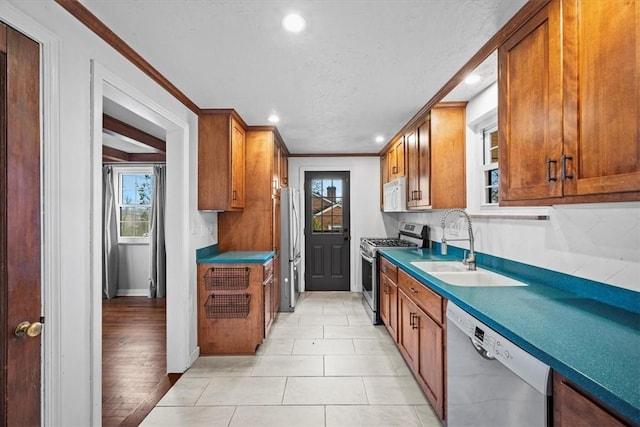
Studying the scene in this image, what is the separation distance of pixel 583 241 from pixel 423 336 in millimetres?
1139

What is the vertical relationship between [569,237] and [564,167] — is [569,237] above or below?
below

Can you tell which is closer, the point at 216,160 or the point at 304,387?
the point at 304,387

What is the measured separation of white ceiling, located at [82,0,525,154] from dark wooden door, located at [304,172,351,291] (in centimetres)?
248

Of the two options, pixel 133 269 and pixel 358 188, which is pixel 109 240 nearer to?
pixel 133 269

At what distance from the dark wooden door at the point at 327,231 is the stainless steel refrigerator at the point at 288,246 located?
1.08 metres

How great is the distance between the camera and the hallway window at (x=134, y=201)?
5355 mm

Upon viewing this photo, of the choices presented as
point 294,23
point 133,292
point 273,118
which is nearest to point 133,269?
point 133,292

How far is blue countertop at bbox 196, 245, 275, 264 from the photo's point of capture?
2998mm

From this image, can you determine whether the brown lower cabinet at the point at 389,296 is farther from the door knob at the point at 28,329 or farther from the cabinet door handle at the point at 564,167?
the door knob at the point at 28,329

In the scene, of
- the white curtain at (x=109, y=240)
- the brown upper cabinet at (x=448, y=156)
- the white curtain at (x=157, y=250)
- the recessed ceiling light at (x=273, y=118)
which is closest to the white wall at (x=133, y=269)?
the white curtain at (x=109, y=240)

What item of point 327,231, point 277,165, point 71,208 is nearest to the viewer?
point 71,208

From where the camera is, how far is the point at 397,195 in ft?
13.2

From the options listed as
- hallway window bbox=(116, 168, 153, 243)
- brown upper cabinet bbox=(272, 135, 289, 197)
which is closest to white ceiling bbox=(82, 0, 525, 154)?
brown upper cabinet bbox=(272, 135, 289, 197)

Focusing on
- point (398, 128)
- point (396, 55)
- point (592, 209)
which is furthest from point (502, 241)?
point (398, 128)
